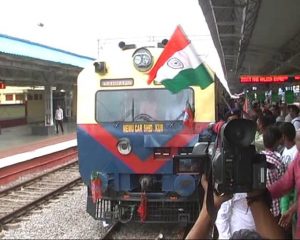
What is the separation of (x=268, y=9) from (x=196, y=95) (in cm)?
484

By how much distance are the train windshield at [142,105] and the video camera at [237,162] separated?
4.19 metres

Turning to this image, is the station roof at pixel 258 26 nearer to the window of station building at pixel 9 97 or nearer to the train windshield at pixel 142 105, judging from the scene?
the train windshield at pixel 142 105

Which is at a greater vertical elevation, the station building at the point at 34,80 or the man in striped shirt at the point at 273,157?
the station building at the point at 34,80

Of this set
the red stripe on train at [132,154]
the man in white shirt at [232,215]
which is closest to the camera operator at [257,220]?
the man in white shirt at [232,215]

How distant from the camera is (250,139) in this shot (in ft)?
9.04

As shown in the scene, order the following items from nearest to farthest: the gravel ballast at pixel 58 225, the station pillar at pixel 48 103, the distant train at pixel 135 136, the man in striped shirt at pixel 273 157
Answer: the man in striped shirt at pixel 273 157, the distant train at pixel 135 136, the gravel ballast at pixel 58 225, the station pillar at pixel 48 103

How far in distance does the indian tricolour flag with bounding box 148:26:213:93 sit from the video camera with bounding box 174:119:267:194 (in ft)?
7.24

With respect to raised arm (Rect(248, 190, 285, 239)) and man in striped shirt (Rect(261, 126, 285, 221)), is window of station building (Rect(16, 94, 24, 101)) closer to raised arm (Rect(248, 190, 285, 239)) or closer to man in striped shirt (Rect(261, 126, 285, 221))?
man in striped shirt (Rect(261, 126, 285, 221))

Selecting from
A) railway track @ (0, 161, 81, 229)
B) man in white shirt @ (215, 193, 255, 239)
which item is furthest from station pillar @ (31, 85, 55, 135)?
man in white shirt @ (215, 193, 255, 239)

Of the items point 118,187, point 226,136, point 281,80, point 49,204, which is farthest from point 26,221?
point 281,80

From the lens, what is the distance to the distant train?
22.2 feet

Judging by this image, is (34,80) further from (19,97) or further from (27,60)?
(19,97)

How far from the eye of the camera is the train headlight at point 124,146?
6.84 metres

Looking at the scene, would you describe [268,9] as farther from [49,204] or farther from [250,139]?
[250,139]
